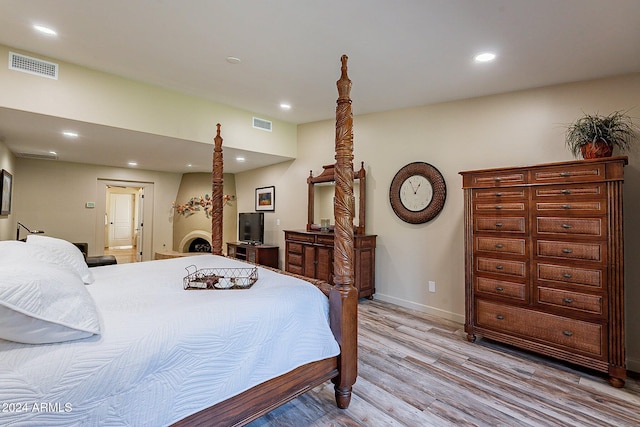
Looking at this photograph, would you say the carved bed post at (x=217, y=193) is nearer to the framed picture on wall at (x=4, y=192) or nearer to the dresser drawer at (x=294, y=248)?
the dresser drawer at (x=294, y=248)

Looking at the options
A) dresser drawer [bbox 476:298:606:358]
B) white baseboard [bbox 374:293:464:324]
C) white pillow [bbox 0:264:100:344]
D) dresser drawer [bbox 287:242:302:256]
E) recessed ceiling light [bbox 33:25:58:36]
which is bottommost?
white baseboard [bbox 374:293:464:324]

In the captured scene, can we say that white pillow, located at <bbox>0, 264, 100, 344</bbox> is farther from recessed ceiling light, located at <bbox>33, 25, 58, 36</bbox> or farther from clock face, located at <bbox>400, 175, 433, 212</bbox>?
clock face, located at <bbox>400, 175, 433, 212</bbox>

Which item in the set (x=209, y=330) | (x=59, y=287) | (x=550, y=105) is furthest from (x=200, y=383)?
(x=550, y=105)

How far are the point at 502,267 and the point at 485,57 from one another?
6.10 feet

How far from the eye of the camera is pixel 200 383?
1.31m

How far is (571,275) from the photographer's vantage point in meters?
2.37

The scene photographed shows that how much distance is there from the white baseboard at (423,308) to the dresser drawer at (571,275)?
115 cm

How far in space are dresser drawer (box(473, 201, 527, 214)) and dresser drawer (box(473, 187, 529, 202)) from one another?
4 cm

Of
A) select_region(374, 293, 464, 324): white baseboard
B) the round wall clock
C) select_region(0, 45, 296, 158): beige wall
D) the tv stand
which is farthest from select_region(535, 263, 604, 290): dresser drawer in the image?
the tv stand

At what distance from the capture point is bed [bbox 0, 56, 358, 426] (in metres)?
1.04

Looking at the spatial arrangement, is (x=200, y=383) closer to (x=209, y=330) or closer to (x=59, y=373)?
(x=209, y=330)

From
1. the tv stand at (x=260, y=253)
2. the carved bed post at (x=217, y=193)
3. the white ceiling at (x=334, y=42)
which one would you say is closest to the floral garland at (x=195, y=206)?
the tv stand at (x=260, y=253)

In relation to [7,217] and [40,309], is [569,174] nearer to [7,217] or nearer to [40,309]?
[40,309]

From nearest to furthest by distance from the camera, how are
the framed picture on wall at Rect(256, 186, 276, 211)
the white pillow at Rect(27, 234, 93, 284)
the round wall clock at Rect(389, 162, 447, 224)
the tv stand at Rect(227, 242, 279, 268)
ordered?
the white pillow at Rect(27, 234, 93, 284)
the round wall clock at Rect(389, 162, 447, 224)
the tv stand at Rect(227, 242, 279, 268)
the framed picture on wall at Rect(256, 186, 276, 211)
